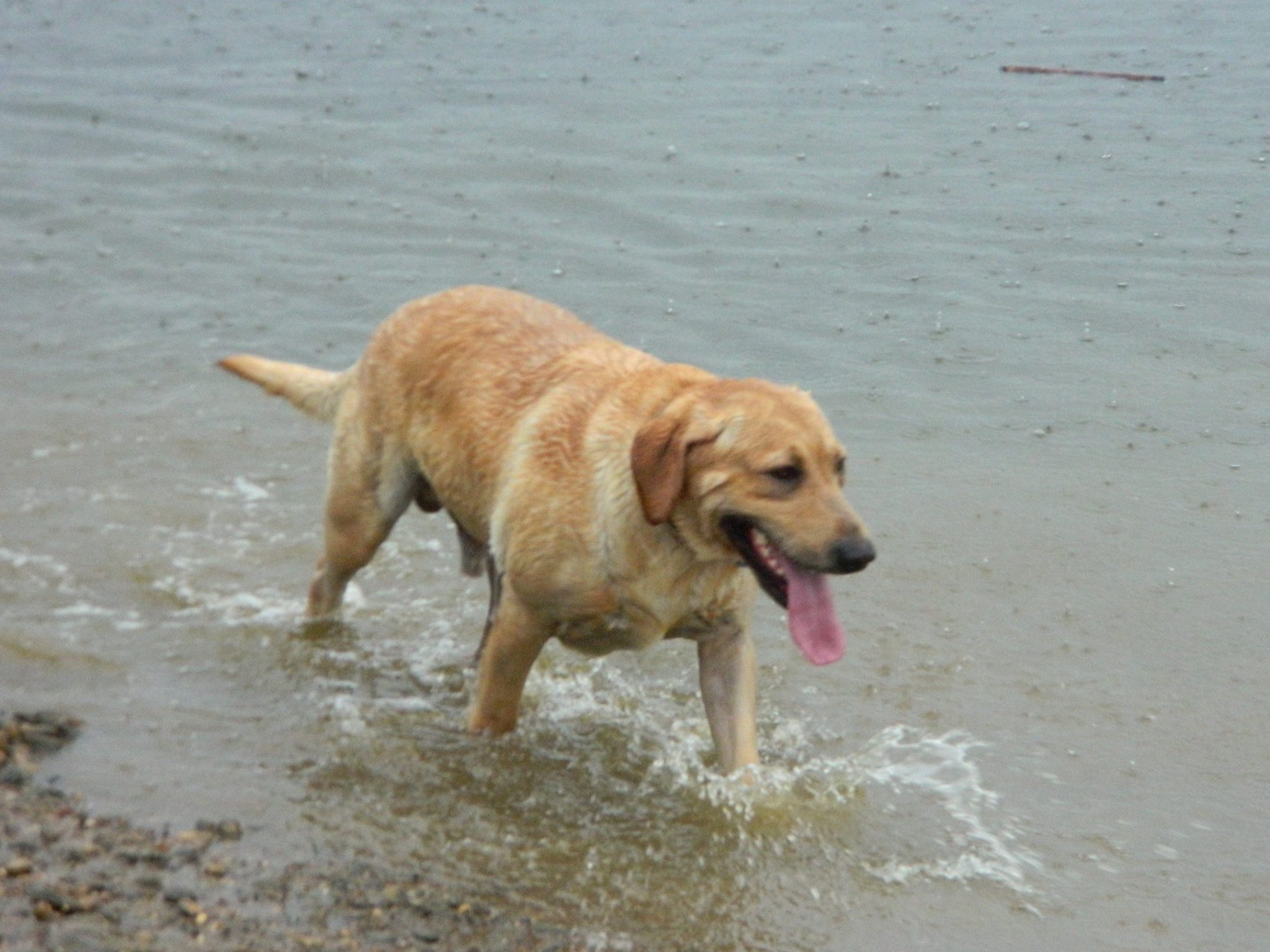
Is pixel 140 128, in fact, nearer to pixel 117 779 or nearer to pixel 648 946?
pixel 117 779

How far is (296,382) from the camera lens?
312 inches

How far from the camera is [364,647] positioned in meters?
8.08

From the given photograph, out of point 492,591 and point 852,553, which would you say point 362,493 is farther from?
point 852,553

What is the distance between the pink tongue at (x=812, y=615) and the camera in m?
5.68

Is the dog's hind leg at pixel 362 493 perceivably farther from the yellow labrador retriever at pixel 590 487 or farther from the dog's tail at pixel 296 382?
the dog's tail at pixel 296 382

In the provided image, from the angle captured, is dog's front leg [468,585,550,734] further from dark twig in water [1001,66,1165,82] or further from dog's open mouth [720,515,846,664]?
dark twig in water [1001,66,1165,82]

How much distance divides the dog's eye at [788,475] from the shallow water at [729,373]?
1.37 m

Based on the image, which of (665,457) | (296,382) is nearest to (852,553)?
(665,457)

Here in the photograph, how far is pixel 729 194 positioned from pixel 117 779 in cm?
900

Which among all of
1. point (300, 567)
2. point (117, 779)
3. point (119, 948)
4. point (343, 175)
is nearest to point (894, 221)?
point (343, 175)

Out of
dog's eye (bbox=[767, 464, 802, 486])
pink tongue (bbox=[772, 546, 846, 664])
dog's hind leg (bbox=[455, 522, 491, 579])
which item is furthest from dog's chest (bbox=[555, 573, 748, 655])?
dog's hind leg (bbox=[455, 522, 491, 579])

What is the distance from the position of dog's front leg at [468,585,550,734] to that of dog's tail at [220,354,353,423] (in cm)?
147

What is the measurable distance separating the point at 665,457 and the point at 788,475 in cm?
40

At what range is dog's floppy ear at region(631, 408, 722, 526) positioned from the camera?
5656 millimetres
